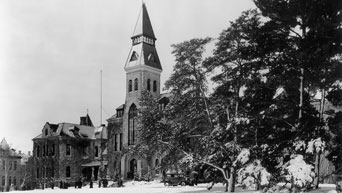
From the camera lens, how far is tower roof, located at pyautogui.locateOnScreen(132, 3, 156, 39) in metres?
56.9

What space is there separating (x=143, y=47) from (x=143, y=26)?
2659 mm

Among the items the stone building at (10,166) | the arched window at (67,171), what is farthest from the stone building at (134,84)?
the stone building at (10,166)

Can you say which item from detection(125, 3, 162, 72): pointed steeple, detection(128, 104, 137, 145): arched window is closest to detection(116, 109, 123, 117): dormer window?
detection(128, 104, 137, 145): arched window

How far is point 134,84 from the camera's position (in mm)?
57594

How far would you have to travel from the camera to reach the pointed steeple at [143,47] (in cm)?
5656

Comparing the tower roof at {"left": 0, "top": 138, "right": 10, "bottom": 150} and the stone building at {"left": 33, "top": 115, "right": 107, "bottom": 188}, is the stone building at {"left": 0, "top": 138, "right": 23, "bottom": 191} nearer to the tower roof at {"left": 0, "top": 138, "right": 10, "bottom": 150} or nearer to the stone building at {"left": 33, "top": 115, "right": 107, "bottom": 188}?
the tower roof at {"left": 0, "top": 138, "right": 10, "bottom": 150}

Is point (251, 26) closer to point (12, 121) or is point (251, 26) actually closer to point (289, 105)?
point (289, 105)

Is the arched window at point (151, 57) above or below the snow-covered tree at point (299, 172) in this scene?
above

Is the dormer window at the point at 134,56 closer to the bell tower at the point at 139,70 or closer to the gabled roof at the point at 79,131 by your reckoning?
the bell tower at the point at 139,70

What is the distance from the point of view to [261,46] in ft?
63.8

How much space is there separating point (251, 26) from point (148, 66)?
36599 millimetres

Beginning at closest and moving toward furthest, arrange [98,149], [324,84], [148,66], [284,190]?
[284,190] < [324,84] < [148,66] < [98,149]

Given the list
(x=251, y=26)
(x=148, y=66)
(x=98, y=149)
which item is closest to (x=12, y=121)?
(x=251, y=26)

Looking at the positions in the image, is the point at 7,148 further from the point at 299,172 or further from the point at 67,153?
the point at 299,172
